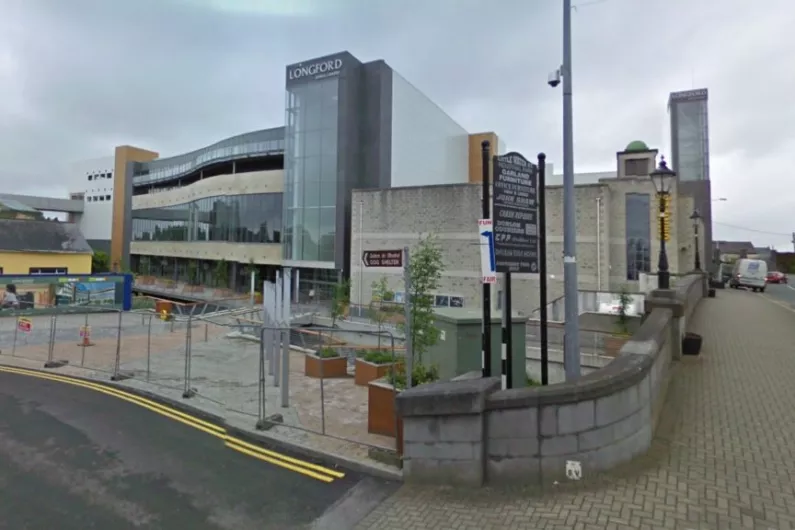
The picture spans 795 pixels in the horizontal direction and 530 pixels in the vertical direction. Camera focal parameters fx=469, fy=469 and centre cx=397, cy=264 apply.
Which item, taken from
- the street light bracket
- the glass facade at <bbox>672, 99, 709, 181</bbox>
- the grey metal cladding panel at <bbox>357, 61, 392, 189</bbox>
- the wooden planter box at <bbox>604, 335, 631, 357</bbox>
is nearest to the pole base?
the wooden planter box at <bbox>604, 335, 631, 357</bbox>

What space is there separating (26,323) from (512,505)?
711 inches

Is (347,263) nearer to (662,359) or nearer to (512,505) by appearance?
(662,359)

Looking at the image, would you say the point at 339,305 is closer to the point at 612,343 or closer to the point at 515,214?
the point at 612,343

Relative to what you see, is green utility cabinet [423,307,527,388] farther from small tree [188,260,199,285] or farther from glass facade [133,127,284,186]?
small tree [188,260,199,285]

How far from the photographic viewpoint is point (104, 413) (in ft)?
27.6

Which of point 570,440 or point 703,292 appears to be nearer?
A: point 570,440

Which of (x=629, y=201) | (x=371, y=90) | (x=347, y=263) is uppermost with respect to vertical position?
(x=371, y=90)

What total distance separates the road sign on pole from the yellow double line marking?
135 inches

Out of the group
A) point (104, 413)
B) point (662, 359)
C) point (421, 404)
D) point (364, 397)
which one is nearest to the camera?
point (421, 404)

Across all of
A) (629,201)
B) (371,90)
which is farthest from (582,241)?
(371,90)

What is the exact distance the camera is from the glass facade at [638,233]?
28156 millimetres

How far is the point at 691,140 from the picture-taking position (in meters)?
84.9

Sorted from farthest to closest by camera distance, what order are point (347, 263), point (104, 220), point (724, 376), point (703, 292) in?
point (104, 220), point (347, 263), point (703, 292), point (724, 376)

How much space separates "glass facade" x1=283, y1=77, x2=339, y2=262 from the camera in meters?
36.2
